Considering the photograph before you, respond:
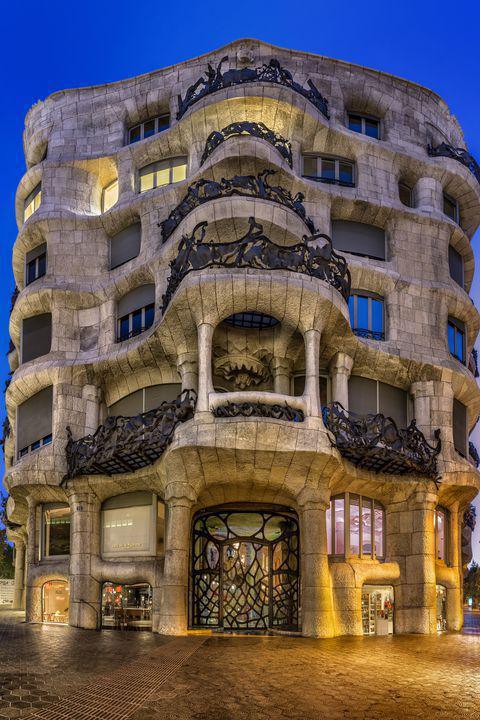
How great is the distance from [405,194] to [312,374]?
39.1 feet

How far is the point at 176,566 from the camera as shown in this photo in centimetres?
2136

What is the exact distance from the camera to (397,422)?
26.7 m

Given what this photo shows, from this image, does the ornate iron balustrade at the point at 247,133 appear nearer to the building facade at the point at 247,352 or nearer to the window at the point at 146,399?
the building facade at the point at 247,352

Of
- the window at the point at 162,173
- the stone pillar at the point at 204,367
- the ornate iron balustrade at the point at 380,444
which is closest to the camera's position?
the stone pillar at the point at 204,367

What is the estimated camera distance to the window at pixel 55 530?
27.1 meters

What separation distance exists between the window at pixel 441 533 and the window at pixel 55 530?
13.5m

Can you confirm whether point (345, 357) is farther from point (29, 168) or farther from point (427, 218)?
point (29, 168)

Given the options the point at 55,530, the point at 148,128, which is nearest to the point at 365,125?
the point at 148,128

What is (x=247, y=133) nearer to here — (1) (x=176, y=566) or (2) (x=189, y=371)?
(2) (x=189, y=371)

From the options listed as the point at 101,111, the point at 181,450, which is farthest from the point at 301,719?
the point at 101,111

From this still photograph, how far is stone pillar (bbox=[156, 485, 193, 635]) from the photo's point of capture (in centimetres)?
2105

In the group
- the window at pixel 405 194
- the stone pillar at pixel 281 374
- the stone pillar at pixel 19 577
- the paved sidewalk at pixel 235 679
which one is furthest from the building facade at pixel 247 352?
the stone pillar at pixel 19 577

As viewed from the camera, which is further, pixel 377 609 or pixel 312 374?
pixel 377 609

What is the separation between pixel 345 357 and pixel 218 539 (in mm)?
7409
